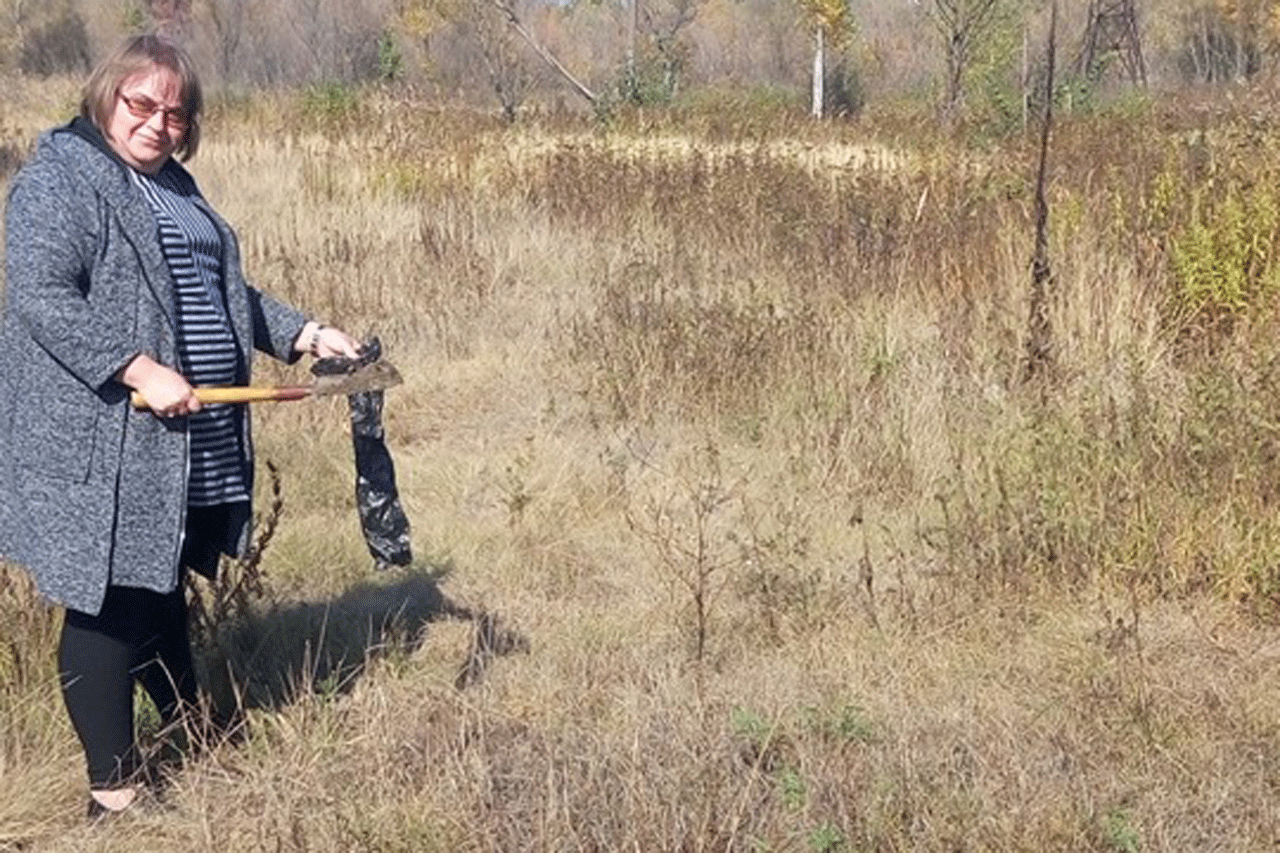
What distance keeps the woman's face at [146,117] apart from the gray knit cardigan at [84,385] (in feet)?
0.16

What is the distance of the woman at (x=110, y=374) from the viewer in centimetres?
247

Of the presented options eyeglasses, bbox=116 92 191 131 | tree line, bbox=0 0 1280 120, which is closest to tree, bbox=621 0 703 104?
tree line, bbox=0 0 1280 120

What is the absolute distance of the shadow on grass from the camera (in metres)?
3.40

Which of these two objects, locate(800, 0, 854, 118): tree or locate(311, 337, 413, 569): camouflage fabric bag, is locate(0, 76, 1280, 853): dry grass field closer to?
locate(311, 337, 413, 569): camouflage fabric bag

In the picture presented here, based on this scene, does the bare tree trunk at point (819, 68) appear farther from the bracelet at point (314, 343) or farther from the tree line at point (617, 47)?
the bracelet at point (314, 343)

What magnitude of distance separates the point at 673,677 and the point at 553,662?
14.9 inches

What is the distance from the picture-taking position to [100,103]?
8.52 ft

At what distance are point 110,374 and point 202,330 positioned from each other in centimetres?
29

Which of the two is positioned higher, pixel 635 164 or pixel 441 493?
pixel 635 164

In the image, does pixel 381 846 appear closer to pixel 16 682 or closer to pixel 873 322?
pixel 16 682

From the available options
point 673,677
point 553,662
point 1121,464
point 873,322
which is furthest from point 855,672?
point 873,322

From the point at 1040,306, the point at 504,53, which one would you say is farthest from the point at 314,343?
the point at 504,53

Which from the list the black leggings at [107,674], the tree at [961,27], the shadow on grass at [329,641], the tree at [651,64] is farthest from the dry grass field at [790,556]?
the tree at [651,64]

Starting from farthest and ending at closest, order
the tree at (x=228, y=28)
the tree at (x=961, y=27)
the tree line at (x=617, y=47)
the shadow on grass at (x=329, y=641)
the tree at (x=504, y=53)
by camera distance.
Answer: the tree at (x=228, y=28)
the tree line at (x=617, y=47)
the tree at (x=504, y=53)
the tree at (x=961, y=27)
the shadow on grass at (x=329, y=641)
